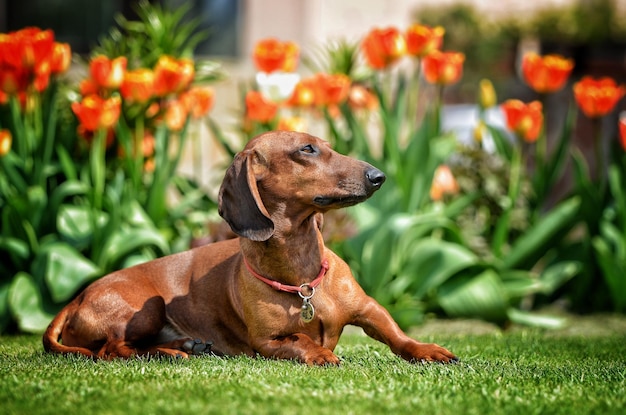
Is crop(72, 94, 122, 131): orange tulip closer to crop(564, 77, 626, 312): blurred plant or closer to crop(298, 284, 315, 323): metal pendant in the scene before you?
crop(298, 284, 315, 323): metal pendant

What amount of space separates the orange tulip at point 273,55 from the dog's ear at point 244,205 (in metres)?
2.99

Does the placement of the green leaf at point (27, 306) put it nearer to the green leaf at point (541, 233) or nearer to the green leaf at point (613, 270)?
the green leaf at point (541, 233)

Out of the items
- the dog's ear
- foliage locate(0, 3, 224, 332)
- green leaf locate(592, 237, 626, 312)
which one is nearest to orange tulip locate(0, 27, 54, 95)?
foliage locate(0, 3, 224, 332)

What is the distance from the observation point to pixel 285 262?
402 cm

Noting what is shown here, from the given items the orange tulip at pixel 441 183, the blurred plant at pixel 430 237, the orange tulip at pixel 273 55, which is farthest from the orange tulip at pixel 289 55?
the orange tulip at pixel 441 183

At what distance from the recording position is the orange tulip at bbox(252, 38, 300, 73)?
684 centimetres

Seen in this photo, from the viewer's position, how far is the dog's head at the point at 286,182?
386cm

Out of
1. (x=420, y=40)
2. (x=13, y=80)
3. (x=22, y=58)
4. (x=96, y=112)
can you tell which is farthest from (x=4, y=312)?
(x=420, y=40)

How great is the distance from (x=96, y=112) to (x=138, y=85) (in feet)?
1.44

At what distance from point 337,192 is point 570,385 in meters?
1.13

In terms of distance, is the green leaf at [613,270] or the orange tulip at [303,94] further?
the orange tulip at [303,94]

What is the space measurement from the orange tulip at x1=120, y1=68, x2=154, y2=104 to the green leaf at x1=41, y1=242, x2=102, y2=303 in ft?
3.64

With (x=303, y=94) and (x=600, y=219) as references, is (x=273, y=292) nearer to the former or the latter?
(x=303, y=94)

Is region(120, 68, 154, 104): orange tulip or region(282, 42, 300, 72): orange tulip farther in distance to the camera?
region(282, 42, 300, 72): orange tulip
